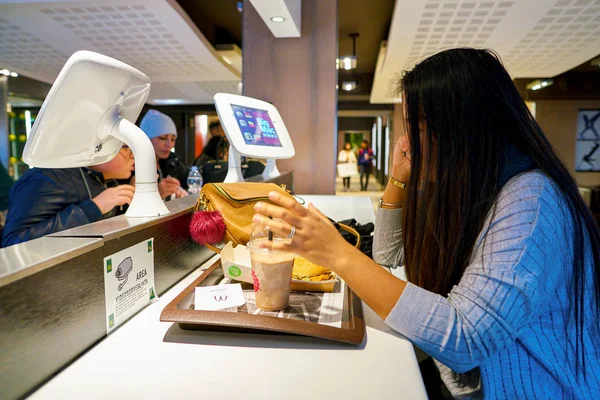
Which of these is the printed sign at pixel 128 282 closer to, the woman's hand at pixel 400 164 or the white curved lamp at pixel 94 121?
the white curved lamp at pixel 94 121

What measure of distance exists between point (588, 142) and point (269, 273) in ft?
37.9

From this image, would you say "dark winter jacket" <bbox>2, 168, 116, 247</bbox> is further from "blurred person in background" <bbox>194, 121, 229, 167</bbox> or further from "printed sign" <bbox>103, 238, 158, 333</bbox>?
"blurred person in background" <bbox>194, 121, 229, 167</bbox>

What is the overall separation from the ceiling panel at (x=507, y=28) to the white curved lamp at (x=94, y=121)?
2.15m

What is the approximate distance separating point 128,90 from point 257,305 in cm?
66

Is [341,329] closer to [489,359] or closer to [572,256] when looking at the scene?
[489,359]

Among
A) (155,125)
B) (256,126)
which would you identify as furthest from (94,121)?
(155,125)

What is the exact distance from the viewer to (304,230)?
0.77m

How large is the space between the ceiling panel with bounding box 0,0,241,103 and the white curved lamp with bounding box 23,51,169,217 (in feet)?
8.63

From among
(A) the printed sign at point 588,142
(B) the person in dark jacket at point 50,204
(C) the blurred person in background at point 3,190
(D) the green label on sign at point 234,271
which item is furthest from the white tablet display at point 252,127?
(A) the printed sign at point 588,142

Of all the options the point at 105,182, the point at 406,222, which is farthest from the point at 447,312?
the point at 105,182

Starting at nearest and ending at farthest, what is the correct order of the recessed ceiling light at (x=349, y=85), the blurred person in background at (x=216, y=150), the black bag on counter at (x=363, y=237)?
the black bag on counter at (x=363, y=237), the blurred person in background at (x=216, y=150), the recessed ceiling light at (x=349, y=85)

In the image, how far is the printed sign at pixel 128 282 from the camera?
896 millimetres

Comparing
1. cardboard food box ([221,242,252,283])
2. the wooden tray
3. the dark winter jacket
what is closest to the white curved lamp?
cardboard food box ([221,242,252,283])

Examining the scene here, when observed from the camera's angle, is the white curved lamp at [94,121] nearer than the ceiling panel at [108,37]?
Yes
